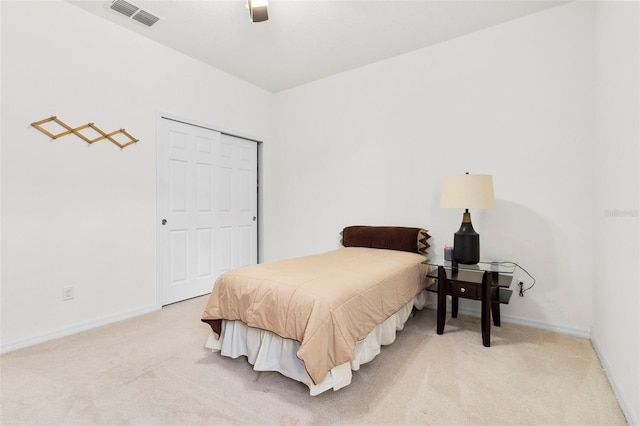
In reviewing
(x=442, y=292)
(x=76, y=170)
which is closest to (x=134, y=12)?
(x=76, y=170)

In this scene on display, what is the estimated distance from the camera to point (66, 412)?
4.99ft

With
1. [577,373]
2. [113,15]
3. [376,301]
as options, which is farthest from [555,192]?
[113,15]

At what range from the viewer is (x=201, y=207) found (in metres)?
3.54

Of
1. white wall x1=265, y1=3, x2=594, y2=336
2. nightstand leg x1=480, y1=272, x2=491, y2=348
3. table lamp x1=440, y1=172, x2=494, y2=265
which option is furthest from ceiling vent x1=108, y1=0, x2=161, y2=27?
nightstand leg x1=480, y1=272, x2=491, y2=348

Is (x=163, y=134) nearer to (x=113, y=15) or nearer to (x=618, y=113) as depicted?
(x=113, y=15)

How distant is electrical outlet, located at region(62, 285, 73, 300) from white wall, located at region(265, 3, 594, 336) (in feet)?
8.10

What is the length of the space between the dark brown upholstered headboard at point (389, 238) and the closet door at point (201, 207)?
4.89 feet

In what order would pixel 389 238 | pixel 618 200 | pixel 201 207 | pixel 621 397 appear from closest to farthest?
pixel 621 397 < pixel 618 200 < pixel 389 238 < pixel 201 207

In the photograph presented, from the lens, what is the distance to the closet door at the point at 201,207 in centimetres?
321

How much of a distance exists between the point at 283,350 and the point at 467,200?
168 cm

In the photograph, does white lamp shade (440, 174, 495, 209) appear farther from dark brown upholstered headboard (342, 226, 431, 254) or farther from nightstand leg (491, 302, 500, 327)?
nightstand leg (491, 302, 500, 327)

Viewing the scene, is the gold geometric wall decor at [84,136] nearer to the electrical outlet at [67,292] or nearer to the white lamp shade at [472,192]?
the electrical outlet at [67,292]

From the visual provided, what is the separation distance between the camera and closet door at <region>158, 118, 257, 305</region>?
3209mm

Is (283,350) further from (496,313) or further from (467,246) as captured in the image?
(496,313)
